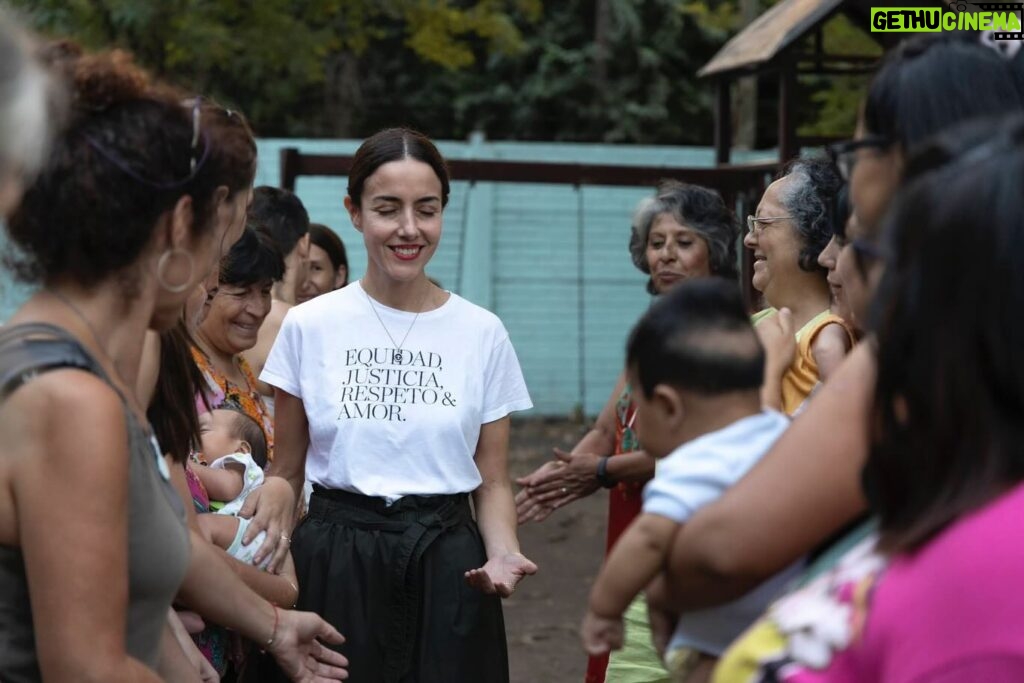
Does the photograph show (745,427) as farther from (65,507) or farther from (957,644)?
(65,507)

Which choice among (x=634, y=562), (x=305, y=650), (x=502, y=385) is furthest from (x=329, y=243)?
(x=634, y=562)

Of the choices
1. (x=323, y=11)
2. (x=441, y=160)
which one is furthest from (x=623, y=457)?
(x=323, y=11)

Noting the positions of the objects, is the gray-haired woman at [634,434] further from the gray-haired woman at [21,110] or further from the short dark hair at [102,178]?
the gray-haired woman at [21,110]

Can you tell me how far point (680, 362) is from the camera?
225 centimetres

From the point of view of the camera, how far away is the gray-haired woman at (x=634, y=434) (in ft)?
14.0

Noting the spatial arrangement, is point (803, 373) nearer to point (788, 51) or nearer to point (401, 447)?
point (401, 447)

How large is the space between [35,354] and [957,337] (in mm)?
1330

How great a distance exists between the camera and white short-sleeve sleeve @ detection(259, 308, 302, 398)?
384 cm

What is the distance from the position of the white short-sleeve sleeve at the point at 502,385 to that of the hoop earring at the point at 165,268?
175 centimetres

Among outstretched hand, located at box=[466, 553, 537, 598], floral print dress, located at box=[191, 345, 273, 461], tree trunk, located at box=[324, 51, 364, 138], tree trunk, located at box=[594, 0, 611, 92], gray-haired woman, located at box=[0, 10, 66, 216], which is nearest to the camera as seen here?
gray-haired woman, located at box=[0, 10, 66, 216]

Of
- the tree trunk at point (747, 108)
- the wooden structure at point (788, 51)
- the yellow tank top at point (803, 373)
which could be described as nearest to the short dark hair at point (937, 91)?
the yellow tank top at point (803, 373)

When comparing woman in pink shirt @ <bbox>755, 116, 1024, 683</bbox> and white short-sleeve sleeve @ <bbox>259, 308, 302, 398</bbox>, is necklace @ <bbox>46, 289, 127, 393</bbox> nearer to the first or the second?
woman in pink shirt @ <bbox>755, 116, 1024, 683</bbox>

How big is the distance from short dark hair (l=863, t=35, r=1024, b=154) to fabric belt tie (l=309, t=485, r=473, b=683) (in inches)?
81.2

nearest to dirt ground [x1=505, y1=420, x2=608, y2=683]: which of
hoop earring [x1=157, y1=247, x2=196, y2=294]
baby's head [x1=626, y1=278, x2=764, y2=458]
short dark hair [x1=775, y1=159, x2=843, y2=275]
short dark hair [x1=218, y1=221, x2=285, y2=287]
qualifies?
short dark hair [x1=218, y1=221, x2=285, y2=287]
